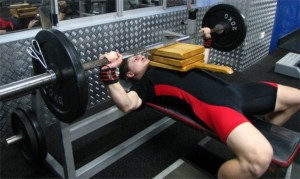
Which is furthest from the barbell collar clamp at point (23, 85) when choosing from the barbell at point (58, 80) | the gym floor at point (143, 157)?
the gym floor at point (143, 157)

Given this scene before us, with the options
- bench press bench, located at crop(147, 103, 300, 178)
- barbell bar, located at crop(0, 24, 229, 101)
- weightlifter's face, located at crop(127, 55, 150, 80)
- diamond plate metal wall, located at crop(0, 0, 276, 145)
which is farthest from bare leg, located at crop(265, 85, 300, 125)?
diamond plate metal wall, located at crop(0, 0, 276, 145)

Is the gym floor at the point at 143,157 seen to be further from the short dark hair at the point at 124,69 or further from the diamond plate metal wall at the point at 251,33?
the diamond plate metal wall at the point at 251,33

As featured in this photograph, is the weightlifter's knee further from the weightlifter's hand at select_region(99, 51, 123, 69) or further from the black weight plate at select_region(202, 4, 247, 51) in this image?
the black weight plate at select_region(202, 4, 247, 51)

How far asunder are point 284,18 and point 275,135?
3.35m

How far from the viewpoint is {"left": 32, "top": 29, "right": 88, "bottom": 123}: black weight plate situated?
1.01 meters

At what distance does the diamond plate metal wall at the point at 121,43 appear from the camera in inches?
70.9

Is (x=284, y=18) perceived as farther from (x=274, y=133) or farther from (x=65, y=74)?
(x=65, y=74)

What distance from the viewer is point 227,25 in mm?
2127

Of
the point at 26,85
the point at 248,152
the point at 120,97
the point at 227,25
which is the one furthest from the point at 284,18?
the point at 26,85

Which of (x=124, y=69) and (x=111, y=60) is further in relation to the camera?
(x=124, y=69)

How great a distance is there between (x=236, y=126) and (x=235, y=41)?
109 cm

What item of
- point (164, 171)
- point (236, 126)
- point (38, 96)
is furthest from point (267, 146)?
point (38, 96)

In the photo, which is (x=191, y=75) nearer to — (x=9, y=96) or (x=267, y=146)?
(x=267, y=146)

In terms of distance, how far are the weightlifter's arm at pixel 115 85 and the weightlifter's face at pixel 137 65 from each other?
0.76 feet
